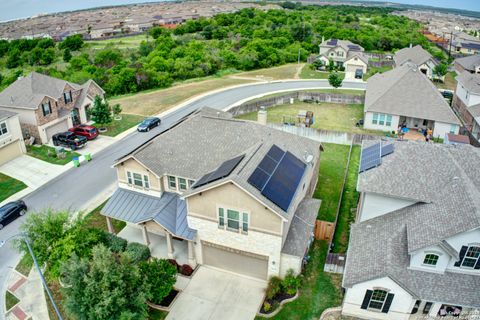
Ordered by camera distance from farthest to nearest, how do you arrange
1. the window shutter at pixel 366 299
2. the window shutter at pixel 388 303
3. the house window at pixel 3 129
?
the house window at pixel 3 129 < the window shutter at pixel 366 299 < the window shutter at pixel 388 303

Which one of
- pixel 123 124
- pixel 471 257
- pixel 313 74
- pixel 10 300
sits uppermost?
pixel 471 257

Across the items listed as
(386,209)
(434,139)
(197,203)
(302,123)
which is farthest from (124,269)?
(434,139)

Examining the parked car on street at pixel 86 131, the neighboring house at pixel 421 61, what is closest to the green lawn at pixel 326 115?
the parked car on street at pixel 86 131

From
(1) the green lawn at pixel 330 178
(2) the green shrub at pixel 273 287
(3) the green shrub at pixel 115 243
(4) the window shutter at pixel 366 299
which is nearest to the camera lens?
(4) the window shutter at pixel 366 299

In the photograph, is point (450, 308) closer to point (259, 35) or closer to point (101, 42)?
point (259, 35)

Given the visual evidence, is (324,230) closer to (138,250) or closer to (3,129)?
(138,250)

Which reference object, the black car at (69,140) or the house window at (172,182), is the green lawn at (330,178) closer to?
the house window at (172,182)

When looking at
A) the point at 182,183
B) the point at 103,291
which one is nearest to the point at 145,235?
Answer: the point at 182,183
